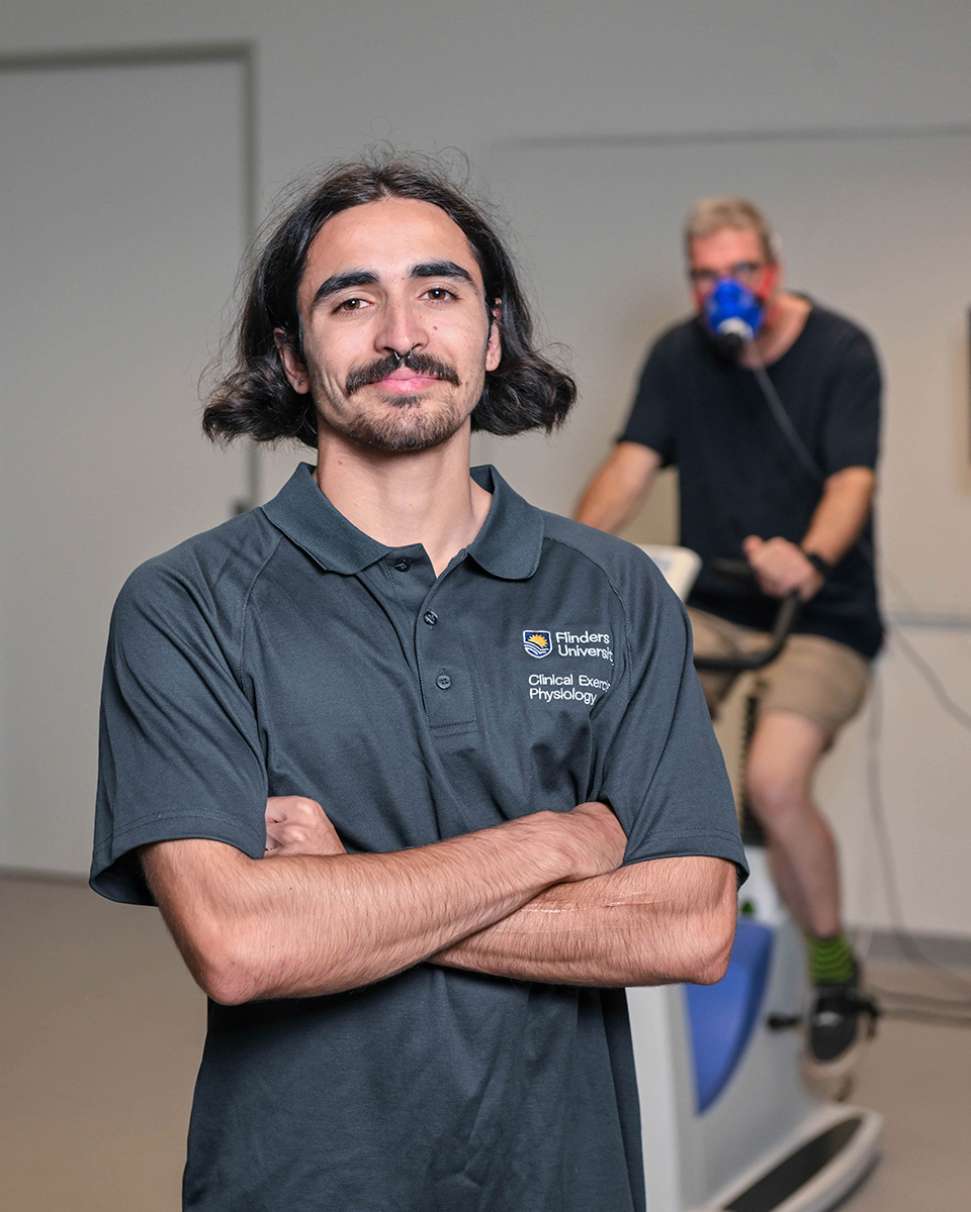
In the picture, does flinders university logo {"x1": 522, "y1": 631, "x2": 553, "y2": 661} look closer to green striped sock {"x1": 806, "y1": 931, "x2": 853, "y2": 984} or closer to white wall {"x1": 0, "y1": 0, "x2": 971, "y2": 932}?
green striped sock {"x1": 806, "y1": 931, "x2": 853, "y2": 984}

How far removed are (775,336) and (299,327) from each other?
2195 mm

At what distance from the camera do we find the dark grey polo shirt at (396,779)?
4.22ft

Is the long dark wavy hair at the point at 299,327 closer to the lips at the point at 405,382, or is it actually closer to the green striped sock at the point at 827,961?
the lips at the point at 405,382

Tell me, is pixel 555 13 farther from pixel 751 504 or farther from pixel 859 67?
pixel 751 504

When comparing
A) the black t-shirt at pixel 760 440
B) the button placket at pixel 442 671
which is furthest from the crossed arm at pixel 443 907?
the black t-shirt at pixel 760 440

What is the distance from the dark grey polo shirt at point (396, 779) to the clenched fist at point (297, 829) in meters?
0.02

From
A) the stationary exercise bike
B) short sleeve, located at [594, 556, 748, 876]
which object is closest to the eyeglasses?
the stationary exercise bike

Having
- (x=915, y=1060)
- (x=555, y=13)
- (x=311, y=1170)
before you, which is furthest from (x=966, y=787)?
(x=311, y=1170)

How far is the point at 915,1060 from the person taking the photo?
3.62m

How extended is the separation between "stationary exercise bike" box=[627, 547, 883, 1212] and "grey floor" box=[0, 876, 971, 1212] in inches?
5.2

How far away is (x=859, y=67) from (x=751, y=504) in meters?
1.39

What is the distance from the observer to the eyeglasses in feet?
10.9

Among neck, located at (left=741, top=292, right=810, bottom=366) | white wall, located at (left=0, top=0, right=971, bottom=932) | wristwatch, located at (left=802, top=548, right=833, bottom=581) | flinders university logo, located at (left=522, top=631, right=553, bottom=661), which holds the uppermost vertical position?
white wall, located at (left=0, top=0, right=971, bottom=932)

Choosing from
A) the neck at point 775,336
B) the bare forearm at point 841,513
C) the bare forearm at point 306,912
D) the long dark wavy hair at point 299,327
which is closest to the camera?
the bare forearm at point 306,912
